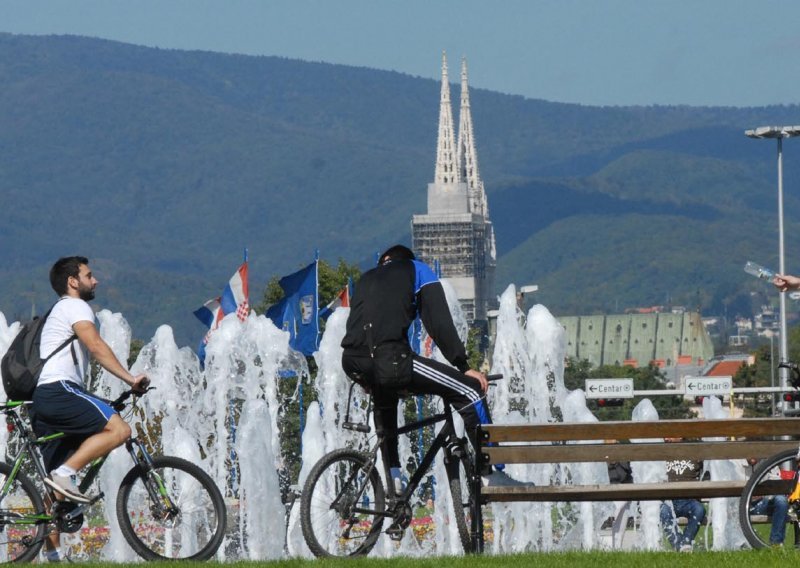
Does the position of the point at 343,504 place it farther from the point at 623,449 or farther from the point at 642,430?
the point at 642,430

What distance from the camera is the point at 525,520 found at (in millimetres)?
23781

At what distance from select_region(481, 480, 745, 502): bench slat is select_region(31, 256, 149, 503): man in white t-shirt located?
2.33 metres

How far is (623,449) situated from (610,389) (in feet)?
150

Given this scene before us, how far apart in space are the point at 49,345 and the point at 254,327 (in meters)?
29.6

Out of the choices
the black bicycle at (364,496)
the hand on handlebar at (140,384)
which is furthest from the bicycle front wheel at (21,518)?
the black bicycle at (364,496)

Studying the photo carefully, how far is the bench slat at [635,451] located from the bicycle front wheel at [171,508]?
5.75 ft

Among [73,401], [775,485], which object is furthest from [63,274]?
[775,485]

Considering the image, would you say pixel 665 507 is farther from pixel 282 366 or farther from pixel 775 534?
pixel 282 366

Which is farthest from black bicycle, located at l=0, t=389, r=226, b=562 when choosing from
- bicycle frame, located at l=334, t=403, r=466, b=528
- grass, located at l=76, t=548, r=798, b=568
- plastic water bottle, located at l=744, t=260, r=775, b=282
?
plastic water bottle, located at l=744, t=260, r=775, b=282

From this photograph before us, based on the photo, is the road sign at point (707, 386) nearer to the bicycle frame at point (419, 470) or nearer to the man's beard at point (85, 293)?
the bicycle frame at point (419, 470)

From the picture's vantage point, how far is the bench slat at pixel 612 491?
11883 millimetres

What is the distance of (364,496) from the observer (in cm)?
1190

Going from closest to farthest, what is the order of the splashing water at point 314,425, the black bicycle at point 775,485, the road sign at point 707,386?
the black bicycle at point 775,485 < the splashing water at point 314,425 < the road sign at point 707,386

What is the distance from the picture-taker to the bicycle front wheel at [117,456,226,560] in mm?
11797
